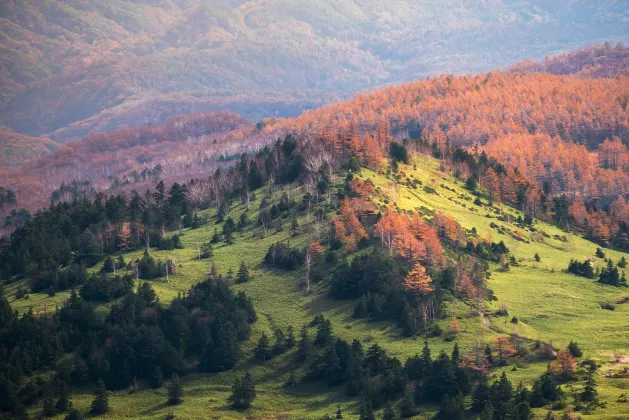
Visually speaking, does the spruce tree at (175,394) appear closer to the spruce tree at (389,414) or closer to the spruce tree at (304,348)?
the spruce tree at (304,348)

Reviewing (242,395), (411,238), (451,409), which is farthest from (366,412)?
(411,238)

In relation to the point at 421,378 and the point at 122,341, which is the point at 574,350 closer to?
the point at 421,378

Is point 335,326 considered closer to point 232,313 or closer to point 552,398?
point 232,313

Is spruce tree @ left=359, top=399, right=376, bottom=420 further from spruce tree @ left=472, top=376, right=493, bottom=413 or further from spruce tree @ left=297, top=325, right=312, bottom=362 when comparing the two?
spruce tree @ left=297, top=325, right=312, bottom=362

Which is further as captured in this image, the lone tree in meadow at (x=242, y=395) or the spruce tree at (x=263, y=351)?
the spruce tree at (x=263, y=351)

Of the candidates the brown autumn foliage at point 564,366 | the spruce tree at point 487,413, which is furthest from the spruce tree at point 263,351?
the brown autumn foliage at point 564,366

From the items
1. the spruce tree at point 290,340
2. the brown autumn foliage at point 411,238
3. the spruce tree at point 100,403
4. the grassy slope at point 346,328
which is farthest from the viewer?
the brown autumn foliage at point 411,238

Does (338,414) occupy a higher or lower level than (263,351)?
lower

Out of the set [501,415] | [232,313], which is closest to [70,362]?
[232,313]
